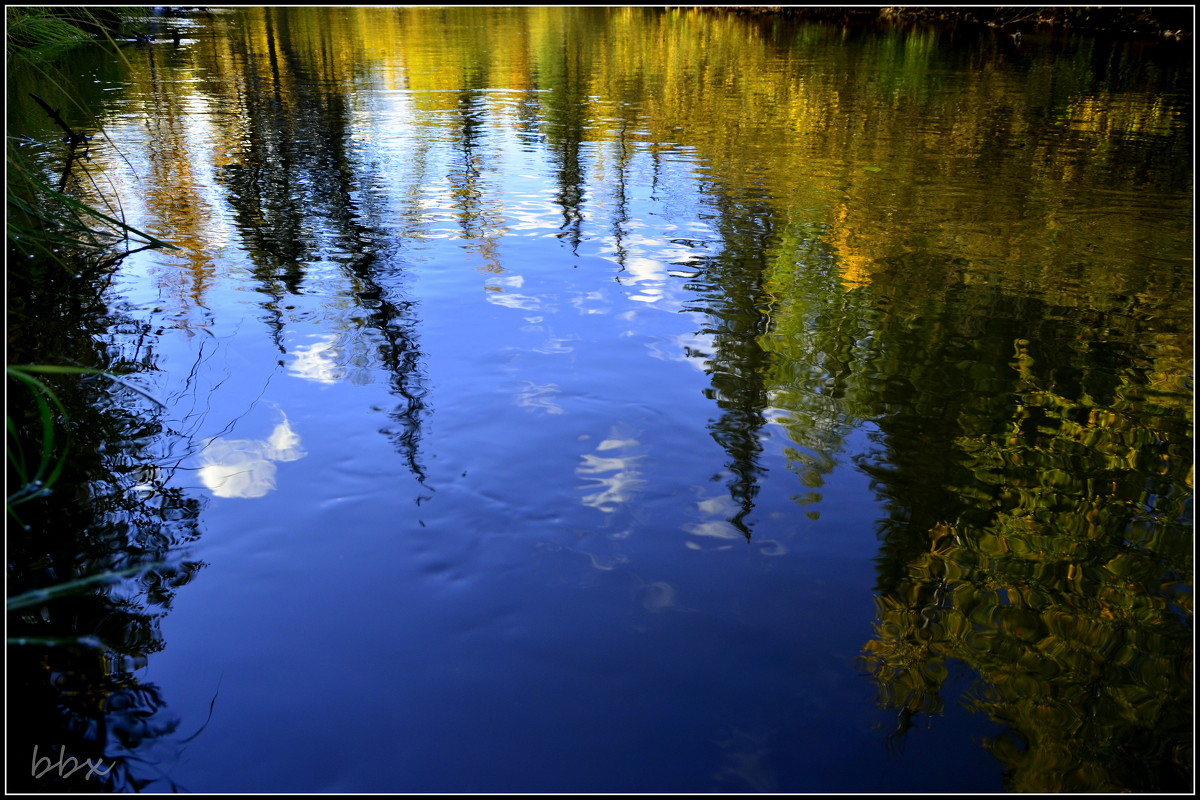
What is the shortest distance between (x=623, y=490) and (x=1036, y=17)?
39.1 m

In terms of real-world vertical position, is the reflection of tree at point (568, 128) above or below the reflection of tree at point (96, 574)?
above

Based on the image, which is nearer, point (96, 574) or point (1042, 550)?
point (96, 574)

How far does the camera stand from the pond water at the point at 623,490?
10.3 ft

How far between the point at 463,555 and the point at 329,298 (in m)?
3.89

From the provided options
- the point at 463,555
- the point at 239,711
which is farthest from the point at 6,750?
the point at 463,555

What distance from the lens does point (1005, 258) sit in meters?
8.08

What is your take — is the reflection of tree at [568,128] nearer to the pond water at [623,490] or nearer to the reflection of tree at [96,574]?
the pond water at [623,490]

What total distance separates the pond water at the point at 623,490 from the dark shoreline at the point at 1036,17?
25.5m

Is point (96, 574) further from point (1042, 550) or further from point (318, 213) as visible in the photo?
point (318, 213)

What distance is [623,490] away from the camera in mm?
4617

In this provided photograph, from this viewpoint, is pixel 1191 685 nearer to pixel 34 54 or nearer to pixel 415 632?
pixel 415 632

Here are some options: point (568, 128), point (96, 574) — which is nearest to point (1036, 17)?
point (568, 128)

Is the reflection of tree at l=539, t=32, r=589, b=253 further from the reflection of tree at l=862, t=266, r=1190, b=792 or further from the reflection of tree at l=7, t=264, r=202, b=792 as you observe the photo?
the reflection of tree at l=7, t=264, r=202, b=792

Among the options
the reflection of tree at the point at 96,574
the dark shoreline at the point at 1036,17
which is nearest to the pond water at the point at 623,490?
the reflection of tree at the point at 96,574
